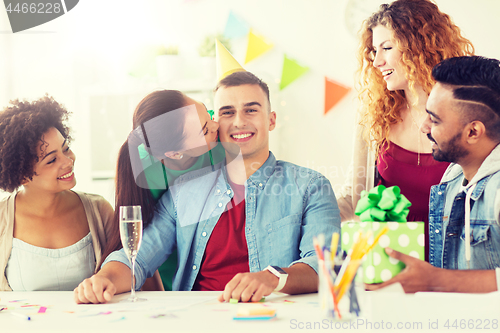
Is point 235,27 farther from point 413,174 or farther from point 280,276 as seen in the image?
point 280,276

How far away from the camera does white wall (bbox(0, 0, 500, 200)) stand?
2.12 meters

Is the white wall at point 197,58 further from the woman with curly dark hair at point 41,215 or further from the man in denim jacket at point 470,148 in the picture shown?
the man in denim jacket at point 470,148

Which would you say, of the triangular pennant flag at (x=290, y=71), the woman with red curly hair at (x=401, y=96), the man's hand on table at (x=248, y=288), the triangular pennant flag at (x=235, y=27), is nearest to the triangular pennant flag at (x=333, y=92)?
the triangular pennant flag at (x=290, y=71)

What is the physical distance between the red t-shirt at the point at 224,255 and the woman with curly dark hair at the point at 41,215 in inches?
14.6

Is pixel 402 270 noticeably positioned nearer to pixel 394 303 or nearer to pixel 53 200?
pixel 394 303

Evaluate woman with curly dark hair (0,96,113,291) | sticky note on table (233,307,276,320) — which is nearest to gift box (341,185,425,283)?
sticky note on table (233,307,276,320)

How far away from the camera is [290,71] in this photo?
216 centimetres

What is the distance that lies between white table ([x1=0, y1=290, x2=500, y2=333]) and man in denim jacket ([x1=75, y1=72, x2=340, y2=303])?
1.20ft

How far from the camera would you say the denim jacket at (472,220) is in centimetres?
114

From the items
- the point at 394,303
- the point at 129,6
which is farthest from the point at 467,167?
the point at 129,6

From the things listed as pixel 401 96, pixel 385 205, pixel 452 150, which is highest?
pixel 401 96

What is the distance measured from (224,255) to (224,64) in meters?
0.84

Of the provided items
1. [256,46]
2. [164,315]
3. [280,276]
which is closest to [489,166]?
[280,276]

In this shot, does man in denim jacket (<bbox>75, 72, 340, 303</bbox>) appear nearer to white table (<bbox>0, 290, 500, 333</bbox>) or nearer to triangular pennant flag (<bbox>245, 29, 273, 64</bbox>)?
white table (<bbox>0, 290, 500, 333</bbox>)
